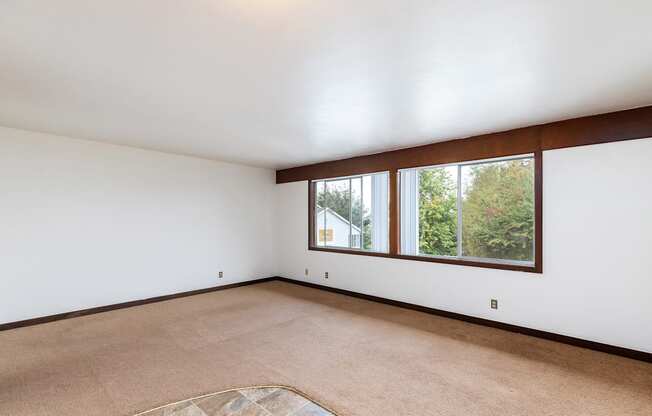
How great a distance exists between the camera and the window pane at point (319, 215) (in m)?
6.27

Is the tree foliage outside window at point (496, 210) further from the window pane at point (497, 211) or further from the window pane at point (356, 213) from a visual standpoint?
the window pane at point (356, 213)

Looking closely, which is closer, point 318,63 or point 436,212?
point 318,63

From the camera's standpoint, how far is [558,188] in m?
3.47

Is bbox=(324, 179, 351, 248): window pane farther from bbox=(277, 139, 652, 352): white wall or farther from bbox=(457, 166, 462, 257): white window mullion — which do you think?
bbox=(277, 139, 652, 352): white wall

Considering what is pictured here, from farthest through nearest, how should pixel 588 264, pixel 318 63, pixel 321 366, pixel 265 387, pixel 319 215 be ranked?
1. pixel 319 215
2. pixel 588 264
3. pixel 321 366
4. pixel 265 387
5. pixel 318 63

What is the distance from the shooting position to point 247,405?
2.29 m

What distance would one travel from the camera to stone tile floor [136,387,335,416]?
2.20 metres

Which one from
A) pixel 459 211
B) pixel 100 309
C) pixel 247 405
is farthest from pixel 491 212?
pixel 100 309

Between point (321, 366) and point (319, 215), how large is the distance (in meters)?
3.66

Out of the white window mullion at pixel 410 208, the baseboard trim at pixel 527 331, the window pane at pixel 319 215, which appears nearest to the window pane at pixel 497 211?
the baseboard trim at pixel 527 331

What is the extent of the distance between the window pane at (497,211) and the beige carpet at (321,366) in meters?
1.12

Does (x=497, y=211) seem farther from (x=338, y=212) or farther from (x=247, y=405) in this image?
(x=247, y=405)

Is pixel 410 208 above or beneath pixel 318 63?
beneath

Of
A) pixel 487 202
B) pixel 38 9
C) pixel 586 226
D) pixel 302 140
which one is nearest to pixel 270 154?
pixel 302 140
